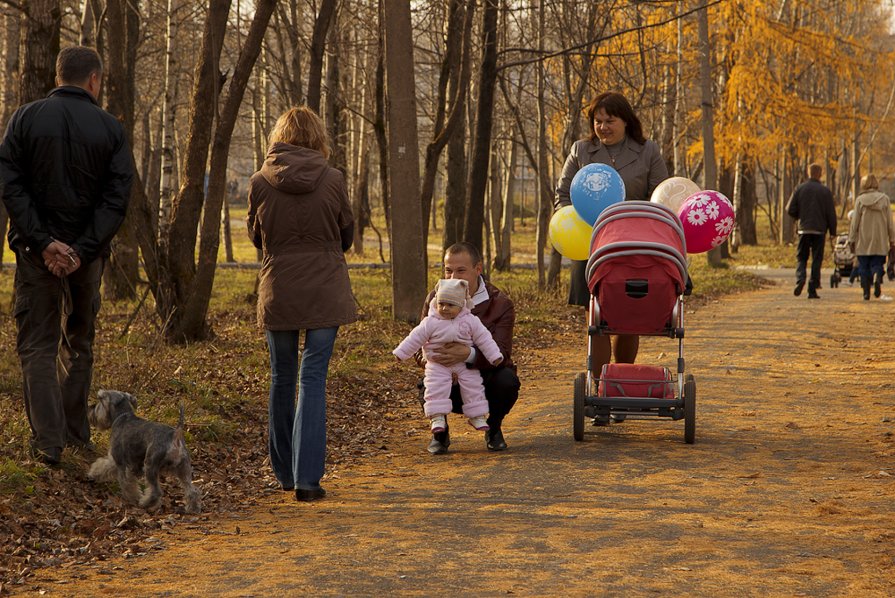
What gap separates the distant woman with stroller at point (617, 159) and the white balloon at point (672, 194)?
16 cm

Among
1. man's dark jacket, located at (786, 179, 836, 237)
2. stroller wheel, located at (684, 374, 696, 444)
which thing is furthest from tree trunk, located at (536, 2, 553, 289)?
stroller wheel, located at (684, 374, 696, 444)

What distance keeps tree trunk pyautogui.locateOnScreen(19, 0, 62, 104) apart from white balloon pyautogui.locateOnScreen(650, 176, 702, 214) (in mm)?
6242

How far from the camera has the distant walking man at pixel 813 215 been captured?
19.4 m

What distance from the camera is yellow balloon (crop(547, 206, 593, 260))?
28.6 feet

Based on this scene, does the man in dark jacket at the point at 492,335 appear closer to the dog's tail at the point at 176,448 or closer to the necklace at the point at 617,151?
the necklace at the point at 617,151

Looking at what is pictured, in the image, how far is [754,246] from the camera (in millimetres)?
40562

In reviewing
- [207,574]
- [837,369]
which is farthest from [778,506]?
[837,369]

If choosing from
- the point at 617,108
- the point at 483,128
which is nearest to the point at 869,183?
the point at 483,128

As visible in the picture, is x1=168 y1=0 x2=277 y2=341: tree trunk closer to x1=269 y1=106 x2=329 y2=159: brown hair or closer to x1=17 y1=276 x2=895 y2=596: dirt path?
x1=17 y1=276 x2=895 y2=596: dirt path

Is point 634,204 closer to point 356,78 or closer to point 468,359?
point 468,359

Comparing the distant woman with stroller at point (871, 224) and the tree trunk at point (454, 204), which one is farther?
the tree trunk at point (454, 204)

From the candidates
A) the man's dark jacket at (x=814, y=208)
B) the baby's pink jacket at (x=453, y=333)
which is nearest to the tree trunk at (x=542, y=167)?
the man's dark jacket at (x=814, y=208)

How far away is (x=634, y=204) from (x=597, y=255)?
47cm

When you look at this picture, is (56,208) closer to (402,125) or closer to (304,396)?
(304,396)
